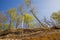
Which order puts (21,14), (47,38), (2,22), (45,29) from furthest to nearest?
(2,22) < (21,14) < (45,29) < (47,38)

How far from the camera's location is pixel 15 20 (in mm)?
28062

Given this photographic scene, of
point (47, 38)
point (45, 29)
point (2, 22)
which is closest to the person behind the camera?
point (47, 38)

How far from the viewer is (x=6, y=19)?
27.5 metres

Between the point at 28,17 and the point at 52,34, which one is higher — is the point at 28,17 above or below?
above

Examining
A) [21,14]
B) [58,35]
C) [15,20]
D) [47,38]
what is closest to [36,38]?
[47,38]

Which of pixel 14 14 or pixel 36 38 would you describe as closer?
pixel 36 38

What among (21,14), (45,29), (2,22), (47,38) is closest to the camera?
(47,38)

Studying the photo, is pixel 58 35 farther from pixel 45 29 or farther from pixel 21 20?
pixel 21 20

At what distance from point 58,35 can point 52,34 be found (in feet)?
1.34

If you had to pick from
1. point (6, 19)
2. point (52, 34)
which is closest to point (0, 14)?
point (6, 19)

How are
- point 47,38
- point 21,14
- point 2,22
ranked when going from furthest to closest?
point 2,22 < point 21,14 < point 47,38

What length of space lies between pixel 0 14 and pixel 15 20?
294 cm

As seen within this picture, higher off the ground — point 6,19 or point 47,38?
point 6,19

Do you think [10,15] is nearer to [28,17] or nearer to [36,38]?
[28,17]
